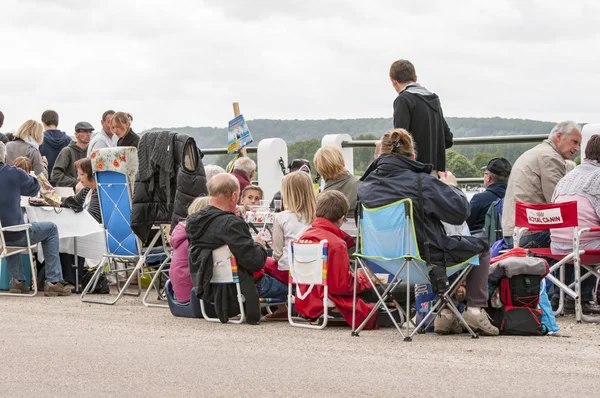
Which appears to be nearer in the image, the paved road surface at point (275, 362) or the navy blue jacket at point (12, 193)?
the paved road surface at point (275, 362)

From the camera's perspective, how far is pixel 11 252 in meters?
10.1

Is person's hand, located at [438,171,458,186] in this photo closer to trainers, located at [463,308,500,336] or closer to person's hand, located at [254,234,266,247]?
trainers, located at [463,308,500,336]

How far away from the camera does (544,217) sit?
311 inches

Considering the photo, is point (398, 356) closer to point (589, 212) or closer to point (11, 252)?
point (589, 212)

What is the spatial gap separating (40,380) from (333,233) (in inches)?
110

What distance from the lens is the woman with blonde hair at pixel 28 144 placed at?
12609 mm

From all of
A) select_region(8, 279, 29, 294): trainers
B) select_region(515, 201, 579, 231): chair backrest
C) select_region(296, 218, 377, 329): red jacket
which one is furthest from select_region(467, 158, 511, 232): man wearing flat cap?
select_region(8, 279, 29, 294): trainers

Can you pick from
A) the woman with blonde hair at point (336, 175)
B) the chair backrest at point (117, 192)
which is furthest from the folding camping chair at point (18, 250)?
the woman with blonde hair at point (336, 175)

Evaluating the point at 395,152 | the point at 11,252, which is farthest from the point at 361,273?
the point at 11,252

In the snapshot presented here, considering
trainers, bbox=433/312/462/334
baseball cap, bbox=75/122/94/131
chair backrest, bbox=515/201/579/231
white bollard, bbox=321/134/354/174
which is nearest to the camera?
trainers, bbox=433/312/462/334

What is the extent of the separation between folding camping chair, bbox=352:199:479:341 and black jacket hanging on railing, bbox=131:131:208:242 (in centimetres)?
225

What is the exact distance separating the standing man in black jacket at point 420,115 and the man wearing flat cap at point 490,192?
4.77 ft

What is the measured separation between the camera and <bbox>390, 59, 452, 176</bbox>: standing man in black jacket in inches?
323

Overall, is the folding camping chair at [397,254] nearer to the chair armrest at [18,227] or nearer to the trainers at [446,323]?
the trainers at [446,323]
